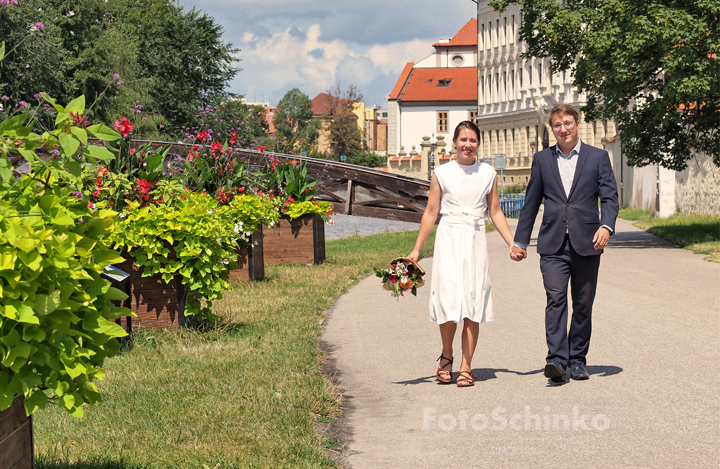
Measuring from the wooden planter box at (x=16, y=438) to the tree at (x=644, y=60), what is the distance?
16.0 m

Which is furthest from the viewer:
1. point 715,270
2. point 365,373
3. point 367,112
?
point 367,112

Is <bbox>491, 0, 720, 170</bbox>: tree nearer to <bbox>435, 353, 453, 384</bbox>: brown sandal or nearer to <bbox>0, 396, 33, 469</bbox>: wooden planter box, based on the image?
<bbox>435, 353, 453, 384</bbox>: brown sandal

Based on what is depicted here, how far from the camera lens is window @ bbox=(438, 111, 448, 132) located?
107 m

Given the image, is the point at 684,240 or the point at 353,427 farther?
the point at 684,240

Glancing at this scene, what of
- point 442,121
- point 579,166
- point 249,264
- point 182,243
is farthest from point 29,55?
point 442,121

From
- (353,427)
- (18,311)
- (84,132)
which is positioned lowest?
(353,427)

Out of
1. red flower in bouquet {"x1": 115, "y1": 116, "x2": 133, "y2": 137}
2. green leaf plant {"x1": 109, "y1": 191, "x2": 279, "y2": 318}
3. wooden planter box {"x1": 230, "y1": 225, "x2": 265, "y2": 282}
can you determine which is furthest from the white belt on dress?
wooden planter box {"x1": 230, "y1": 225, "x2": 265, "y2": 282}

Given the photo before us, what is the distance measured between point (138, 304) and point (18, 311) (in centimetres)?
523

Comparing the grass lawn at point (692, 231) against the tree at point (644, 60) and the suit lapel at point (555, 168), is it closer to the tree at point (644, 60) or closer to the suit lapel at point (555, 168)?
the tree at point (644, 60)

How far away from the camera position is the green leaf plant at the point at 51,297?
2.90 m

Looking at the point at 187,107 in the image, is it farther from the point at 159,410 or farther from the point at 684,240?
the point at 159,410

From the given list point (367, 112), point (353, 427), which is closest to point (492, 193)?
point (353, 427)

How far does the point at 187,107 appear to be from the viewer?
48.7 metres

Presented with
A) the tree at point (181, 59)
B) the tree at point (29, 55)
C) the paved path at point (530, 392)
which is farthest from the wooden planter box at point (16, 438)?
the tree at point (181, 59)
